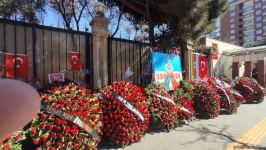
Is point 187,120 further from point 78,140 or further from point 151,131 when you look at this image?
point 78,140

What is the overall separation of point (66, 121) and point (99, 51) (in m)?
2.86

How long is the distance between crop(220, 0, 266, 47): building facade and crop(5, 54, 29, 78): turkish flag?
11148 cm

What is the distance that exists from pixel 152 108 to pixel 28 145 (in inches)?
120

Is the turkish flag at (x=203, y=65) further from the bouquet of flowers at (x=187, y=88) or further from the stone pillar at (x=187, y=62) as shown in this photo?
the bouquet of flowers at (x=187, y=88)

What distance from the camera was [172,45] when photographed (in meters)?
10.5

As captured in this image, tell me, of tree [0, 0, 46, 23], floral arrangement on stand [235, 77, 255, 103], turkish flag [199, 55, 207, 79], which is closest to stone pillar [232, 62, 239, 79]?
floral arrangement on stand [235, 77, 255, 103]

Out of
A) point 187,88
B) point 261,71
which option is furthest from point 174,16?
point 261,71

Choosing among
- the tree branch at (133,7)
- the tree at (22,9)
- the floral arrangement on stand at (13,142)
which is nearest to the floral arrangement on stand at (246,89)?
the tree branch at (133,7)

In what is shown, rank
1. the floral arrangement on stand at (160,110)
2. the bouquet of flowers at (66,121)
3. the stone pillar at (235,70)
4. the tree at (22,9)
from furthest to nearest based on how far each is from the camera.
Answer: the stone pillar at (235,70) < the tree at (22,9) < the floral arrangement on stand at (160,110) < the bouquet of flowers at (66,121)

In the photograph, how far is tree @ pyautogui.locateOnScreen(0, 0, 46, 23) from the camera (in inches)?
445

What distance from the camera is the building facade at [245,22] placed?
111 meters

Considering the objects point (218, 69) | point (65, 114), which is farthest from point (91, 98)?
point (218, 69)

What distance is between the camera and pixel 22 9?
484 inches

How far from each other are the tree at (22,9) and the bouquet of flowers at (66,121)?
7.74 meters
